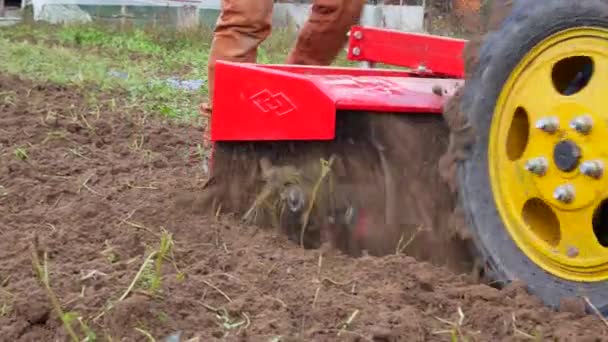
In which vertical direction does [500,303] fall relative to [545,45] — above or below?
below

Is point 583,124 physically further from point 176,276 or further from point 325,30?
point 325,30

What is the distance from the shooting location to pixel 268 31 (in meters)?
3.85

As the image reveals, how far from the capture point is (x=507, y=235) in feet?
8.19

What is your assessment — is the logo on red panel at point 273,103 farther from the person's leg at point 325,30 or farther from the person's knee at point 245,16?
the person's leg at point 325,30

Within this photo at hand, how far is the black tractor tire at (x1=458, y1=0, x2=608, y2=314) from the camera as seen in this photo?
2.38 metres

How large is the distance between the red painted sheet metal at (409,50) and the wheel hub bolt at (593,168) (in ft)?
3.09

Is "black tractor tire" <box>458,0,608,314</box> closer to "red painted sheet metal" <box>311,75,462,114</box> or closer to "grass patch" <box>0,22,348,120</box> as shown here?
"red painted sheet metal" <box>311,75,462,114</box>

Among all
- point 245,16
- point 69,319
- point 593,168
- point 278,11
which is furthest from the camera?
point 278,11

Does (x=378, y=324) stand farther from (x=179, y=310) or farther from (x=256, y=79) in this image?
(x=256, y=79)

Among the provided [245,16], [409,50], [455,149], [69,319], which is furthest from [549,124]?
[245,16]

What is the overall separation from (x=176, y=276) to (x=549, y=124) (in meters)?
0.91

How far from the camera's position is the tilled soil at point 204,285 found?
2.23 meters

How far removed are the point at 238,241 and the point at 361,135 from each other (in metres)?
0.44

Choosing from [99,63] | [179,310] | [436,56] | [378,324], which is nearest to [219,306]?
[179,310]
